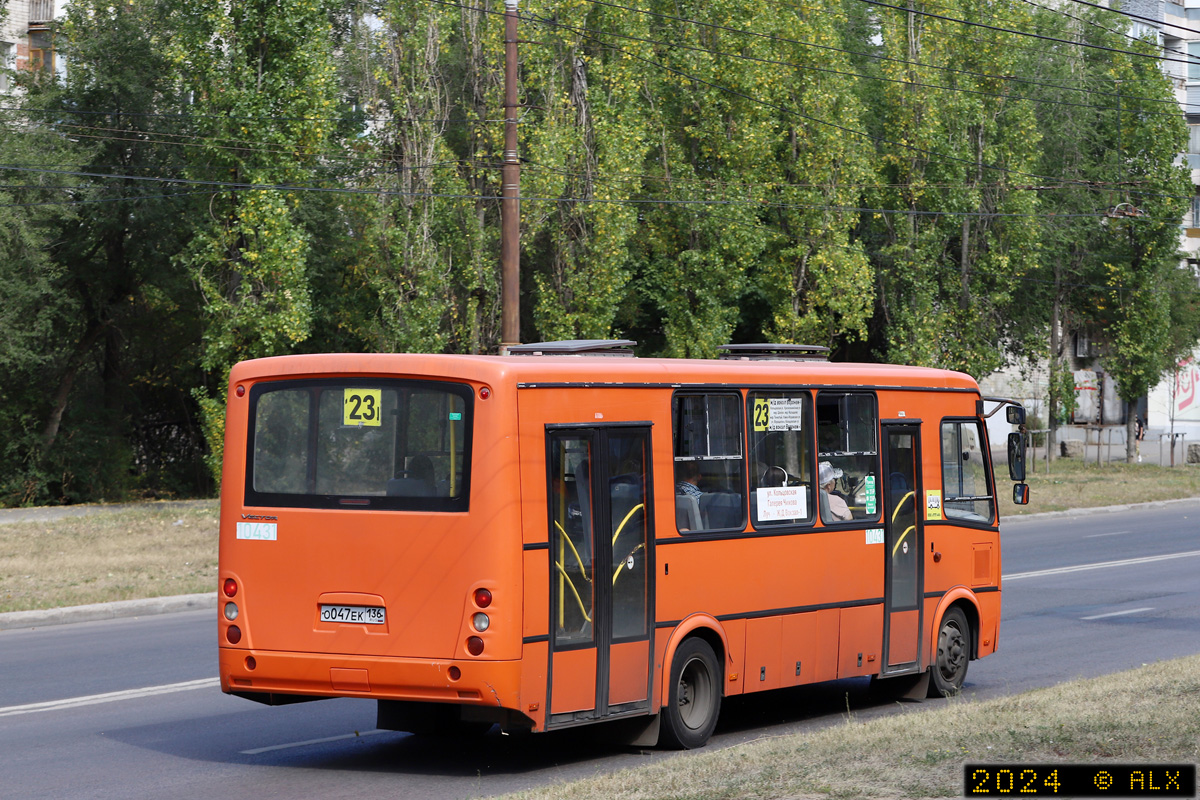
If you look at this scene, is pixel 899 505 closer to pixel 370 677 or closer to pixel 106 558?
pixel 370 677

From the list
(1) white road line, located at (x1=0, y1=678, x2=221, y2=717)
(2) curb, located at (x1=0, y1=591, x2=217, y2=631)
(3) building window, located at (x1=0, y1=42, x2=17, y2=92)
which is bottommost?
(2) curb, located at (x1=0, y1=591, x2=217, y2=631)

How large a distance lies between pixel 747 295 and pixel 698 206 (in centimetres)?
704

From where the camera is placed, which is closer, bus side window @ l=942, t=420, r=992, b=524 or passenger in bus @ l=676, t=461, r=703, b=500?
passenger in bus @ l=676, t=461, r=703, b=500

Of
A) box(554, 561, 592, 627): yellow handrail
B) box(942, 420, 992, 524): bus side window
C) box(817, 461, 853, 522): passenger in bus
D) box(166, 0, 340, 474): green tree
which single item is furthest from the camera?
box(166, 0, 340, 474): green tree

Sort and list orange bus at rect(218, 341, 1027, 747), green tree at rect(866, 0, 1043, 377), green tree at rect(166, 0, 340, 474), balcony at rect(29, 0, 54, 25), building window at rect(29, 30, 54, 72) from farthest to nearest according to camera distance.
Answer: green tree at rect(866, 0, 1043, 377) < balcony at rect(29, 0, 54, 25) < building window at rect(29, 30, 54, 72) < green tree at rect(166, 0, 340, 474) < orange bus at rect(218, 341, 1027, 747)

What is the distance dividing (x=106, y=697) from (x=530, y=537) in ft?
15.7

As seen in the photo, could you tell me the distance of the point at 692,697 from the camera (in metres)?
9.71

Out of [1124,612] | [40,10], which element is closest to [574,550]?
[1124,612]

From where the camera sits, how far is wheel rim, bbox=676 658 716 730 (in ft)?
31.6

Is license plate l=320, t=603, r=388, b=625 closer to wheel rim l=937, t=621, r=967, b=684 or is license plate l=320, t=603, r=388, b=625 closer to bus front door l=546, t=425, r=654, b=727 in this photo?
bus front door l=546, t=425, r=654, b=727

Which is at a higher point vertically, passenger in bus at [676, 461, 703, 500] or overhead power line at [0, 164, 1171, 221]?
overhead power line at [0, 164, 1171, 221]

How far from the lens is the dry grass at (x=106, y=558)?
17766 mm

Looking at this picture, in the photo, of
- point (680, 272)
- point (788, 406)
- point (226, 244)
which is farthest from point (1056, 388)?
point (788, 406)

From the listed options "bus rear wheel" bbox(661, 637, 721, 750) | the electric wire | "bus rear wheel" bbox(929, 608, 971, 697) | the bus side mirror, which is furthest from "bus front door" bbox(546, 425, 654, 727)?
the electric wire
